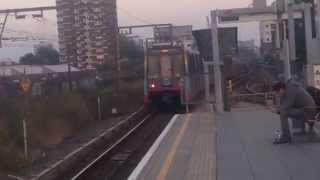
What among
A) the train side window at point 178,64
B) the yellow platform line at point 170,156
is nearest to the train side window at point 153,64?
the train side window at point 178,64

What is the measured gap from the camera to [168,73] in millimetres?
33438

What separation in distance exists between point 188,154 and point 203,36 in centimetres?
879

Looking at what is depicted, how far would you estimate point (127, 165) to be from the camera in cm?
1795

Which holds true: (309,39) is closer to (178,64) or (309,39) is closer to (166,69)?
(178,64)

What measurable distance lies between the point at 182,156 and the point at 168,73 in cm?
2139

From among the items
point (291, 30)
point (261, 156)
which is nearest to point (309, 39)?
point (291, 30)

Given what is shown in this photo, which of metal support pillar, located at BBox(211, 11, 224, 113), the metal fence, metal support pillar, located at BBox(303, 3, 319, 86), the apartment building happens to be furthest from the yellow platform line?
the apartment building

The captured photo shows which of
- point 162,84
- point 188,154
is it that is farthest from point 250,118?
point 162,84

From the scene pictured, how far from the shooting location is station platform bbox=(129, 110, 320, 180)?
32.2ft

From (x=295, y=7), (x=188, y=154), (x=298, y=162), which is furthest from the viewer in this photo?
(x=295, y=7)

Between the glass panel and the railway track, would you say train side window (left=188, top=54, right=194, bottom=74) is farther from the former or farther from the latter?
the railway track

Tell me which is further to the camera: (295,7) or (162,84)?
(162,84)

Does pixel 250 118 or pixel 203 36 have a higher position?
pixel 203 36

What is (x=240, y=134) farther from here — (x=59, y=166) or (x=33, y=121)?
(x=33, y=121)
